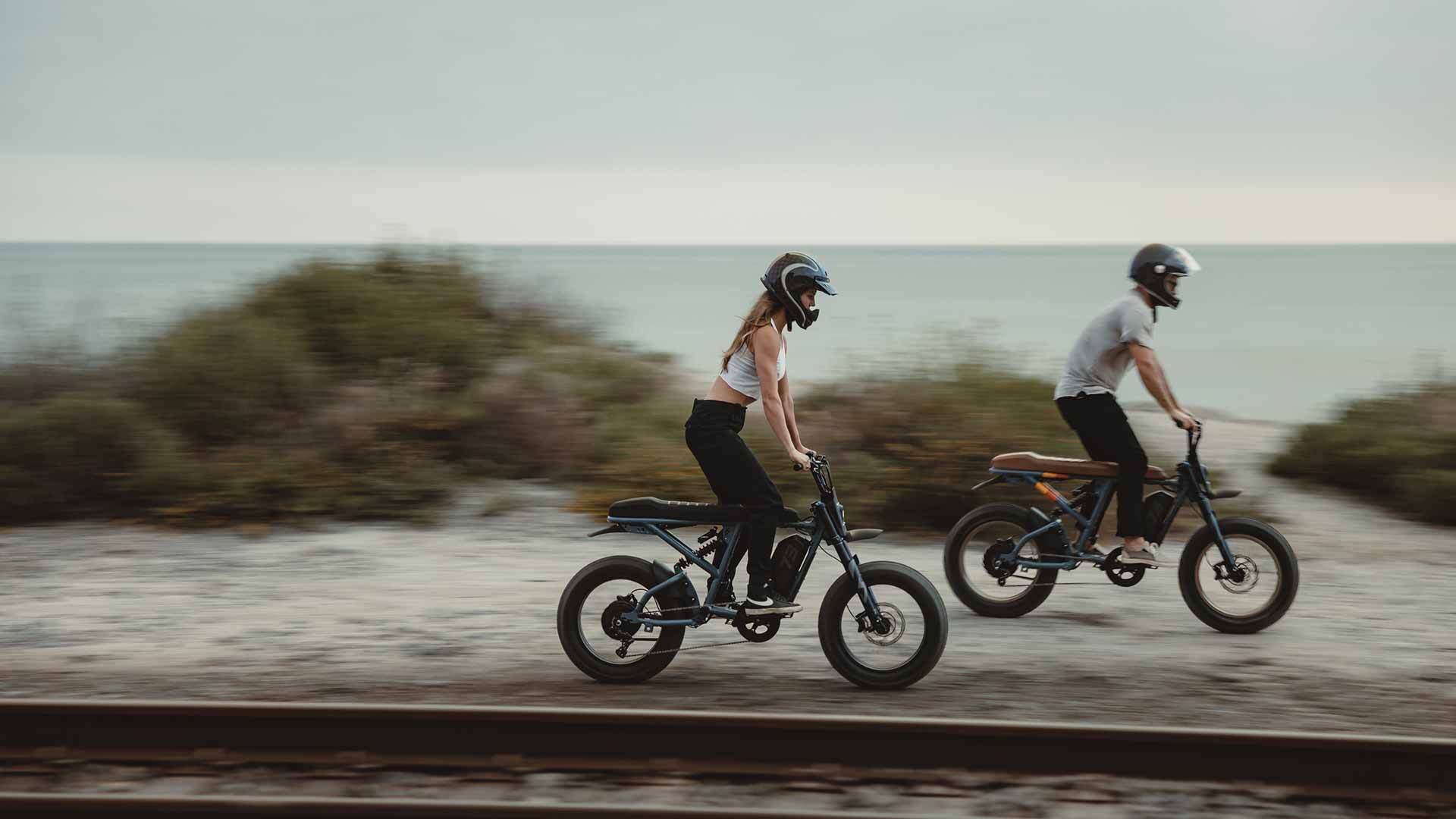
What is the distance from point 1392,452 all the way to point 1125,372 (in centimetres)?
529

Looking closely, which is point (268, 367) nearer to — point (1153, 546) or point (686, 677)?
point (686, 677)

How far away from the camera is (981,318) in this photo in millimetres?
13242

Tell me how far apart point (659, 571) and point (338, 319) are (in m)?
8.75

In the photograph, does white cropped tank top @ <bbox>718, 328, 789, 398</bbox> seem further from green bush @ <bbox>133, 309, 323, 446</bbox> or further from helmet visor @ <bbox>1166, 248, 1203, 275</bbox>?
green bush @ <bbox>133, 309, 323, 446</bbox>

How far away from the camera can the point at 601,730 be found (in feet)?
17.7

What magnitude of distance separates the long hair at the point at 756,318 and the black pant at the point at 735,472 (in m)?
0.32

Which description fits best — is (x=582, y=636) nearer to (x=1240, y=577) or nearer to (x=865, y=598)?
(x=865, y=598)

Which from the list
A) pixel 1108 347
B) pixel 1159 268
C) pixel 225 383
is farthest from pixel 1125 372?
pixel 225 383

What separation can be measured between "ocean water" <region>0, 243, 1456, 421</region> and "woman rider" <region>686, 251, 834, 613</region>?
15.5 inches

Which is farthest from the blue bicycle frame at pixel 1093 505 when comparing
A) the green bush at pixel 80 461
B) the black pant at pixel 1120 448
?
the green bush at pixel 80 461

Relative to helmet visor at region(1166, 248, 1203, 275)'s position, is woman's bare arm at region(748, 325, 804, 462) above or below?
below

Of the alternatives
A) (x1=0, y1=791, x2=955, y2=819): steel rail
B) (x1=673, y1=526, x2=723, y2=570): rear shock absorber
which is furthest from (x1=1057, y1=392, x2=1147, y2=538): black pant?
(x1=0, y1=791, x2=955, y2=819): steel rail

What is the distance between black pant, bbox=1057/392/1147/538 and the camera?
7.45m

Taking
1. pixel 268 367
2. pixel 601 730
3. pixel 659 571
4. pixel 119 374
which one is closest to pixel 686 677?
pixel 659 571
